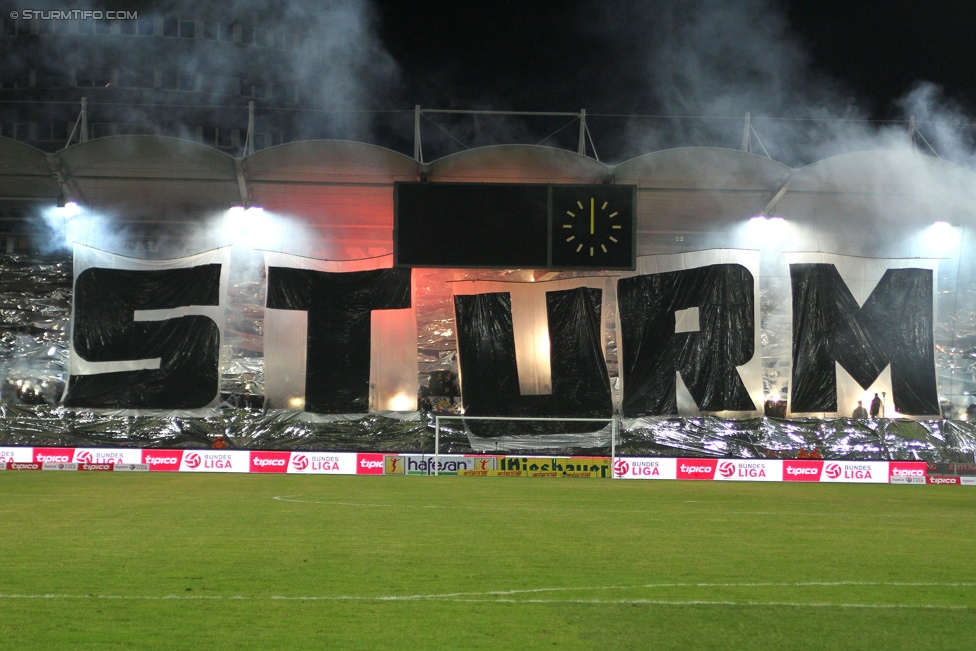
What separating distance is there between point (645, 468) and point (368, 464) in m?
6.47

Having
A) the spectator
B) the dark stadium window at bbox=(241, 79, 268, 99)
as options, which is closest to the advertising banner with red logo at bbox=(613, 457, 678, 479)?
the spectator

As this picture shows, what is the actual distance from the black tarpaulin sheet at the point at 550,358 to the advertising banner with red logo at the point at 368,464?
4041mm

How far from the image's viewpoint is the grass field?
557cm

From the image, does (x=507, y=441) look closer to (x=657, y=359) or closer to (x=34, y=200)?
(x=657, y=359)

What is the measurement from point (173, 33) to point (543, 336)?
40.0 metres

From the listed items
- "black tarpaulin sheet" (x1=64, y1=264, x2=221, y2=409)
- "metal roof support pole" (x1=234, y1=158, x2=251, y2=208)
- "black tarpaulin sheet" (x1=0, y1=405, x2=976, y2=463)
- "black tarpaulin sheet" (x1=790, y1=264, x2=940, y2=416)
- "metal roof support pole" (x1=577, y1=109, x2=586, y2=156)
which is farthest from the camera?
"black tarpaulin sheet" (x1=790, y1=264, x2=940, y2=416)

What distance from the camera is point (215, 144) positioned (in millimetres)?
58125

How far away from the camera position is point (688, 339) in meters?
27.3

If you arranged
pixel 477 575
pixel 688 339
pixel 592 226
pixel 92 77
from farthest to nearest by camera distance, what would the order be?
pixel 92 77 → pixel 688 339 → pixel 592 226 → pixel 477 575

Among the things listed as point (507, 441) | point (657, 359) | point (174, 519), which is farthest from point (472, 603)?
point (657, 359)

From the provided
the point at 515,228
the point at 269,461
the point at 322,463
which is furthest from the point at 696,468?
the point at 269,461

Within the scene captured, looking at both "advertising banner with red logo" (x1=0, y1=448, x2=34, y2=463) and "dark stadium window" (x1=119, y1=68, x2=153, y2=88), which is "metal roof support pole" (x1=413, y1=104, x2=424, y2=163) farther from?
"dark stadium window" (x1=119, y1=68, x2=153, y2=88)

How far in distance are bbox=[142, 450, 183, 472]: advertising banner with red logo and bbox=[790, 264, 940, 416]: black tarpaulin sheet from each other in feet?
52.1

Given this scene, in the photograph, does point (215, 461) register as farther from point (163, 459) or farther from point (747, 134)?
point (747, 134)
